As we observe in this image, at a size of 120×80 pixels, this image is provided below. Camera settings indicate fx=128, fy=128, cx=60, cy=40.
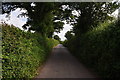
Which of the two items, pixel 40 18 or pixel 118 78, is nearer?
pixel 118 78

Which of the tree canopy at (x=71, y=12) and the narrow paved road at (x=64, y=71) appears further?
the tree canopy at (x=71, y=12)

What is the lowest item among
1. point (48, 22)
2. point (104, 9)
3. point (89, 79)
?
point (89, 79)

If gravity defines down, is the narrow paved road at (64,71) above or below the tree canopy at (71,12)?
below

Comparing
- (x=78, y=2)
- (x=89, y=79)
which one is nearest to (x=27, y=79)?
(x=89, y=79)

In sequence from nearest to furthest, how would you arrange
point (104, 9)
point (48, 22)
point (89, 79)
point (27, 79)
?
point (27, 79) < point (89, 79) < point (104, 9) < point (48, 22)

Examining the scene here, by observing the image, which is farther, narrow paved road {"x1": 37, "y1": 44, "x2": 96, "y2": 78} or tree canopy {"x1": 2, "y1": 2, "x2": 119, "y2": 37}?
tree canopy {"x1": 2, "y1": 2, "x2": 119, "y2": 37}

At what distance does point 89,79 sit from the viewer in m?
6.64

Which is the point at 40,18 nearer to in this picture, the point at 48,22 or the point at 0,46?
the point at 48,22

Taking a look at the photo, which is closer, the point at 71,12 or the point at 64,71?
the point at 64,71

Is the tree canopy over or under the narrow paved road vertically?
over

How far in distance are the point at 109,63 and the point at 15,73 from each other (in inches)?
157

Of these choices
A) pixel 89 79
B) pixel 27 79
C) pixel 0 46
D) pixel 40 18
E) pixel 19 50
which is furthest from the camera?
pixel 40 18

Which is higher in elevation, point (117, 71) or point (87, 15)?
point (87, 15)

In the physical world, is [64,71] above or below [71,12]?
below
